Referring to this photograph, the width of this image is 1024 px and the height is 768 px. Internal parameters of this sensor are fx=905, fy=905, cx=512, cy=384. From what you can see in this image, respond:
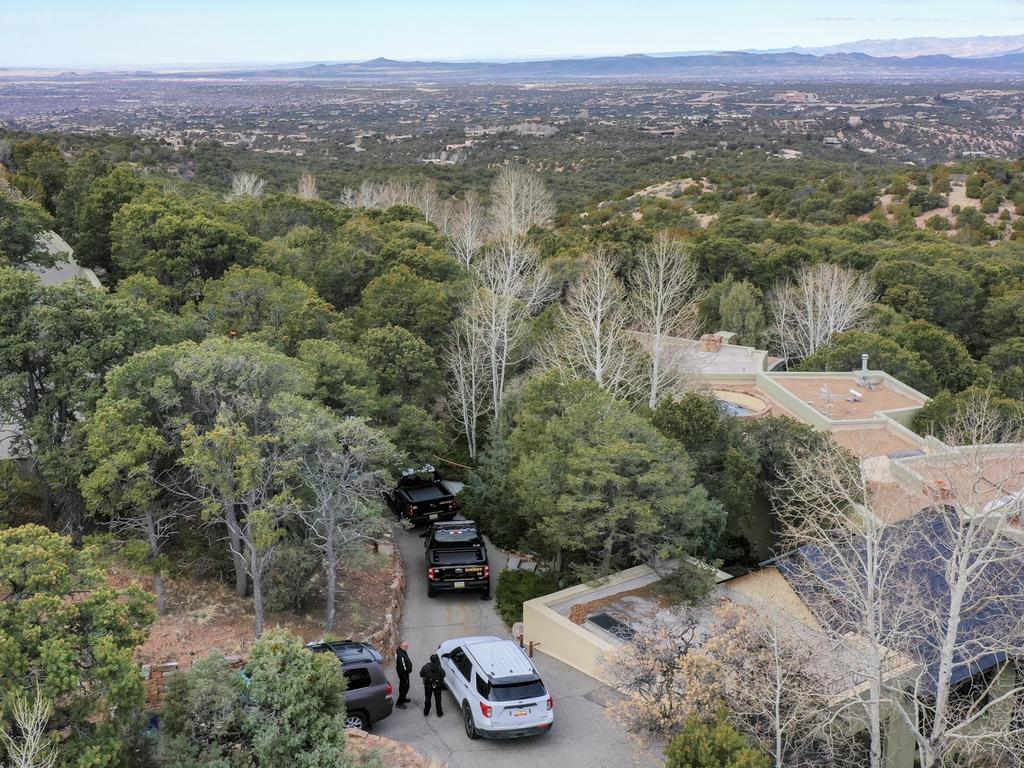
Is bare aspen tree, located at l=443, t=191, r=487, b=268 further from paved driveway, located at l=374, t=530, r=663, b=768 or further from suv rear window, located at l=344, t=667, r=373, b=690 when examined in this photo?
suv rear window, located at l=344, t=667, r=373, b=690

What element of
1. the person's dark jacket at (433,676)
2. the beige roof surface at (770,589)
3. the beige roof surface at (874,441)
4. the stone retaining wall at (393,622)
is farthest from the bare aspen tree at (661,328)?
the person's dark jacket at (433,676)

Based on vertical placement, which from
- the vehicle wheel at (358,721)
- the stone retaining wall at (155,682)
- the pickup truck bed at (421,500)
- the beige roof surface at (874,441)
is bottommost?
the pickup truck bed at (421,500)

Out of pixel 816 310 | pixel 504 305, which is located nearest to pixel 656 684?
pixel 504 305

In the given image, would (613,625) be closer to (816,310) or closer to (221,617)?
(221,617)

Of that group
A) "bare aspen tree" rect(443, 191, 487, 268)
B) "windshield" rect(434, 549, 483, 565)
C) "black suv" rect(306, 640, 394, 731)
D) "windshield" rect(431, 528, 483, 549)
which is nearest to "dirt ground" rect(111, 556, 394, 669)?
"windshield" rect(434, 549, 483, 565)

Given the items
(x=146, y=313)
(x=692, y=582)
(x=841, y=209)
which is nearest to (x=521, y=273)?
(x=146, y=313)

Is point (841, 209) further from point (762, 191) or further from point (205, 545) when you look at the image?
point (205, 545)

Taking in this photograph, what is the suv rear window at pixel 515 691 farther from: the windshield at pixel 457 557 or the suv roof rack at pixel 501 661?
the windshield at pixel 457 557
